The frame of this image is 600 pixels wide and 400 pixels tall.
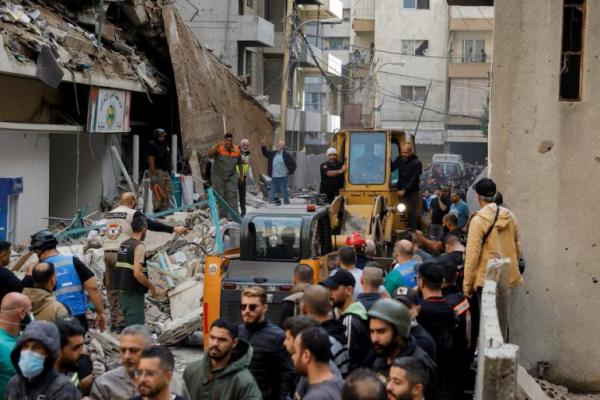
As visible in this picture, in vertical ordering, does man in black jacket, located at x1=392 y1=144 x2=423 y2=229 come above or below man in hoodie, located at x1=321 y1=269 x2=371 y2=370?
above

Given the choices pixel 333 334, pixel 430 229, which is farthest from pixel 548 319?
pixel 430 229

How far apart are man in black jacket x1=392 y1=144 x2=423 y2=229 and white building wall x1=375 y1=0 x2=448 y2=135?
41.4 metres

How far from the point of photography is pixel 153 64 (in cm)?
2461

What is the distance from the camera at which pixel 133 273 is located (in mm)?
11141

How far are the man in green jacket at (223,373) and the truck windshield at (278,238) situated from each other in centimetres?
566

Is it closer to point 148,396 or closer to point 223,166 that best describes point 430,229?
point 223,166

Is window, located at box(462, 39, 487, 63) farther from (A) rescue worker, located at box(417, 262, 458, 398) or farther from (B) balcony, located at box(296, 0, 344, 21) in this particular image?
(A) rescue worker, located at box(417, 262, 458, 398)

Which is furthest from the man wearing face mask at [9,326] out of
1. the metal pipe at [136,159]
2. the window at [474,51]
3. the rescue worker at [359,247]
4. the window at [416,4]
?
the window at [416,4]

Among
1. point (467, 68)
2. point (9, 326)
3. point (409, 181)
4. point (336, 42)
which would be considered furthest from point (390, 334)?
point (336, 42)

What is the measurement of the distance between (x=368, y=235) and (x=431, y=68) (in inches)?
1792

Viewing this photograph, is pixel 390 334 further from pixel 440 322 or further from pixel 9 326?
pixel 9 326

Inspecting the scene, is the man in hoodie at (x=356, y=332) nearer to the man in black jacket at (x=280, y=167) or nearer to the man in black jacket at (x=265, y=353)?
the man in black jacket at (x=265, y=353)

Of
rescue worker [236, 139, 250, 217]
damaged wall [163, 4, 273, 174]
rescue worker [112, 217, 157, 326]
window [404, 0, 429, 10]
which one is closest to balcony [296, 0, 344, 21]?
window [404, 0, 429, 10]

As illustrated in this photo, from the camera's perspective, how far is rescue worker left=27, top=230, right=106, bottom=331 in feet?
30.2
